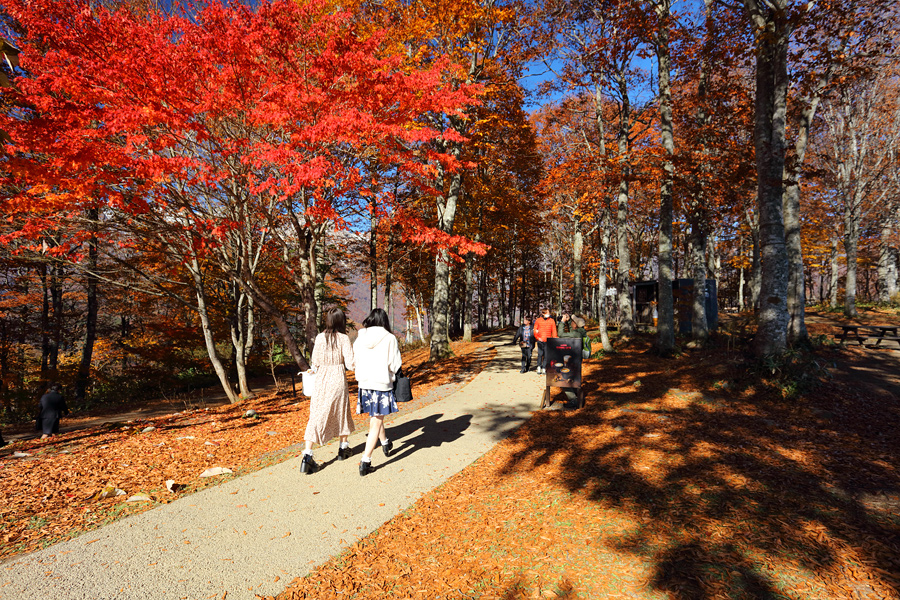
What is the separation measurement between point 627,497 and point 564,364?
3396 mm

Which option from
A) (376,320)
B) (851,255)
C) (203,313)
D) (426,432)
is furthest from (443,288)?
(851,255)

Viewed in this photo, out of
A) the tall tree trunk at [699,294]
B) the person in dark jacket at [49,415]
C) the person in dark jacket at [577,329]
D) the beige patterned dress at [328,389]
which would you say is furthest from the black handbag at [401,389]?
the tall tree trunk at [699,294]

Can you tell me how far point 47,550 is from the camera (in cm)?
314

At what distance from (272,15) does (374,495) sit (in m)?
8.41

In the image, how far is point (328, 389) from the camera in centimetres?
488

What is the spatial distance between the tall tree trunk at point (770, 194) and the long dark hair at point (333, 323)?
24.4 ft

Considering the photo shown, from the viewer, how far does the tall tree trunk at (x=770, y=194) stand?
719 centimetres

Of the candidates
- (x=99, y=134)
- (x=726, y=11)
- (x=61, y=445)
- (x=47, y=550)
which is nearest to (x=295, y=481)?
(x=47, y=550)

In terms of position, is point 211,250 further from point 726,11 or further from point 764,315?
point 726,11

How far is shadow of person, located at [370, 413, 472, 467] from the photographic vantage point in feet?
18.5

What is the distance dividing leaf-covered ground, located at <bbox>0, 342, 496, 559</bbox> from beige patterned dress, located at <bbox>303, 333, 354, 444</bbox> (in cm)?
105

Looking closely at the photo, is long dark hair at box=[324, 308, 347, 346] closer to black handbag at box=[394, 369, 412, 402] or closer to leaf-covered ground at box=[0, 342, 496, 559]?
black handbag at box=[394, 369, 412, 402]

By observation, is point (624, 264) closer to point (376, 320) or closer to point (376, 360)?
point (376, 320)

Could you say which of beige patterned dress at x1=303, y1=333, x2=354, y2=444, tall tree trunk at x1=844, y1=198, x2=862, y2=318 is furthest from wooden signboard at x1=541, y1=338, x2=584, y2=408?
tall tree trunk at x1=844, y1=198, x2=862, y2=318
